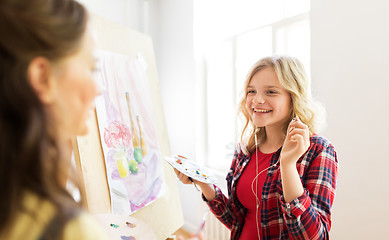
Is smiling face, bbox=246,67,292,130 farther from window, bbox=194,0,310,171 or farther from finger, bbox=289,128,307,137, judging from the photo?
window, bbox=194,0,310,171

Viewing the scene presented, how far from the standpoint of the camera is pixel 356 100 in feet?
4.71

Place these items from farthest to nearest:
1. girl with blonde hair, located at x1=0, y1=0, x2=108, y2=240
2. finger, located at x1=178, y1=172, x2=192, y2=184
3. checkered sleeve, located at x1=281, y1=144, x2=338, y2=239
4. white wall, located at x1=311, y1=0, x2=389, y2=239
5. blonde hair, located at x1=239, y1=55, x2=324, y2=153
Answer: white wall, located at x1=311, y1=0, x2=389, y2=239
finger, located at x1=178, y1=172, x2=192, y2=184
blonde hair, located at x1=239, y1=55, x2=324, y2=153
checkered sleeve, located at x1=281, y1=144, x2=338, y2=239
girl with blonde hair, located at x1=0, y1=0, x2=108, y2=240

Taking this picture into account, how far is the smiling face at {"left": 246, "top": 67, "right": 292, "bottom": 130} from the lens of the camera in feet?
3.54

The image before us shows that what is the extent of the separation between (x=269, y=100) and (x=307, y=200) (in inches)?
16.0

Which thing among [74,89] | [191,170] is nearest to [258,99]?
[191,170]

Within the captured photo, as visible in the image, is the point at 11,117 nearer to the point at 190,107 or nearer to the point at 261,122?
the point at 261,122

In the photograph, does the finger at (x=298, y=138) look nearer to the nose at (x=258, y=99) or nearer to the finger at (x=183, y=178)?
the nose at (x=258, y=99)

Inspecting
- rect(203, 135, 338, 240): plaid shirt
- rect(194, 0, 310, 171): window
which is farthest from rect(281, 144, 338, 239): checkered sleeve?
rect(194, 0, 310, 171): window

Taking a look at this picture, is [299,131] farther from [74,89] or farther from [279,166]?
[74,89]

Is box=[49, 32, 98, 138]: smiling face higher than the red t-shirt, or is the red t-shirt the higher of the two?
box=[49, 32, 98, 138]: smiling face

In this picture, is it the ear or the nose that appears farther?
the nose

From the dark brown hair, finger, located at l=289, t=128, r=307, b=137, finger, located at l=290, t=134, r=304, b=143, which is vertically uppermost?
the dark brown hair

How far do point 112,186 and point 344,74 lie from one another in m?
1.35

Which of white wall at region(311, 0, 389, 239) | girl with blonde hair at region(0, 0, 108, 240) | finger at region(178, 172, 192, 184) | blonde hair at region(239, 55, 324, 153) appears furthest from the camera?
white wall at region(311, 0, 389, 239)
